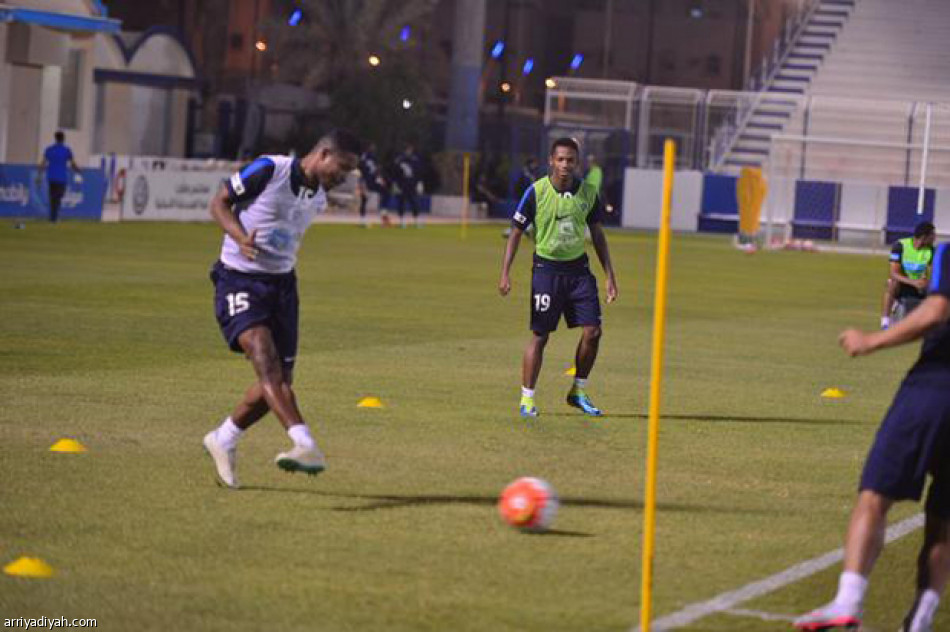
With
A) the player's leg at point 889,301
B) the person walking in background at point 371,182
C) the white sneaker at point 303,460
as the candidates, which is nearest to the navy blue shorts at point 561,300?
the white sneaker at point 303,460

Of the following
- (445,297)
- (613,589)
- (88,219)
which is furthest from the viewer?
(88,219)

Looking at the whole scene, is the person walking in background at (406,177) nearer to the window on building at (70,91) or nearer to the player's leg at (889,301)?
the window on building at (70,91)

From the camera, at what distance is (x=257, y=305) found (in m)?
9.77

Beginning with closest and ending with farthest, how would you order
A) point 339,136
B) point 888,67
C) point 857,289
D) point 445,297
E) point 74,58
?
1. point 339,136
2. point 445,297
3. point 857,289
4. point 74,58
5. point 888,67

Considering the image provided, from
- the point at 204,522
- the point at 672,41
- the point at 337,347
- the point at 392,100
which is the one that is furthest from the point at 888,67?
the point at 204,522

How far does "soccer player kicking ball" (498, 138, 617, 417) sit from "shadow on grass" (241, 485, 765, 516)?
3753mm

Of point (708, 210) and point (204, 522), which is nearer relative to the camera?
point (204, 522)

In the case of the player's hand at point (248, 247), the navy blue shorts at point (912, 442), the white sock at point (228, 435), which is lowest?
the white sock at point (228, 435)

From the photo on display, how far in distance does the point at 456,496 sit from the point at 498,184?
50.3 meters

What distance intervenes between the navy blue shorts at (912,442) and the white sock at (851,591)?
0.33m

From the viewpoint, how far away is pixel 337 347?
1809 centimetres

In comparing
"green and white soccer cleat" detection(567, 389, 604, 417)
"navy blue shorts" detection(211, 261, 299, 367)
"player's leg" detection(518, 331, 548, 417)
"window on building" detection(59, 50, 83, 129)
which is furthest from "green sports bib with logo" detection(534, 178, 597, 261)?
"window on building" detection(59, 50, 83, 129)

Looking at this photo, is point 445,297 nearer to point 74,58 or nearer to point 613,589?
point 613,589

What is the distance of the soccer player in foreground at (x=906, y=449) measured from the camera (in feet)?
22.7
